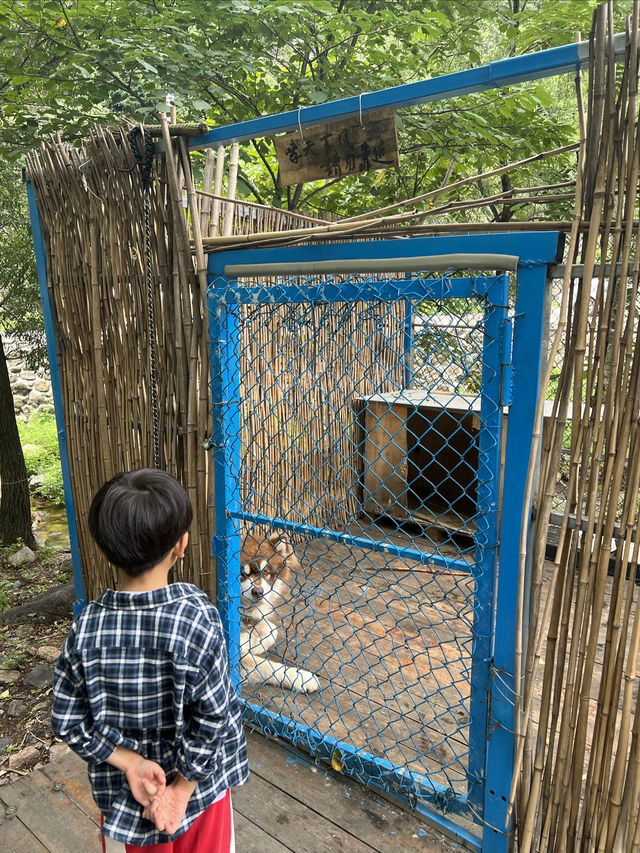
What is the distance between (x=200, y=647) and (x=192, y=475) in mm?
1191

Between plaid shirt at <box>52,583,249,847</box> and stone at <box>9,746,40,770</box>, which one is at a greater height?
plaid shirt at <box>52,583,249,847</box>

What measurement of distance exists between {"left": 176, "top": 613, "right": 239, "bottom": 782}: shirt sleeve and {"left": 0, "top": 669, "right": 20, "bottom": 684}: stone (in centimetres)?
230

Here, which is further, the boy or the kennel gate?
the kennel gate

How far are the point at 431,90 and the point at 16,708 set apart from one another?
318 centimetres

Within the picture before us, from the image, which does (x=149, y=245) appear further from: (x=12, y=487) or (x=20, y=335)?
(x=20, y=335)

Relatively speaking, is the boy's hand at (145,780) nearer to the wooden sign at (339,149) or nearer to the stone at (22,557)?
the wooden sign at (339,149)

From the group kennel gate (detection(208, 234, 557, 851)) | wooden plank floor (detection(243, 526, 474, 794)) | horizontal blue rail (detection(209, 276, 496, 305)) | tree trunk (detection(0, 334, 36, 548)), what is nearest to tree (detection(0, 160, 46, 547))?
tree trunk (detection(0, 334, 36, 548))

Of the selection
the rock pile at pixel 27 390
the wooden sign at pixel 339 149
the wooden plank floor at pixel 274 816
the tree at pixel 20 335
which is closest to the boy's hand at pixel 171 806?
the wooden plank floor at pixel 274 816

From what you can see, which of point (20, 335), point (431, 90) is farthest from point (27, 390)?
point (431, 90)

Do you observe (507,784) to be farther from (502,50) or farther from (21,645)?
(502,50)

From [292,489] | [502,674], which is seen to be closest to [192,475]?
[502,674]

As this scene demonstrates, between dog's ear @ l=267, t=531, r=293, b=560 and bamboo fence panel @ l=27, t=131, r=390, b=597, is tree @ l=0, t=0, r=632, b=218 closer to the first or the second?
bamboo fence panel @ l=27, t=131, r=390, b=597

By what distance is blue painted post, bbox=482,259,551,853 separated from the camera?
158 cm

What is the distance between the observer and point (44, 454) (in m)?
7.73
